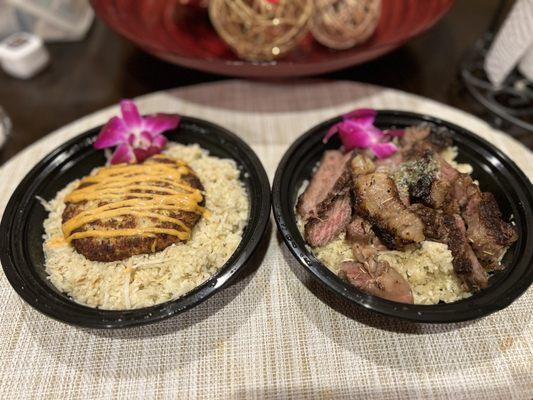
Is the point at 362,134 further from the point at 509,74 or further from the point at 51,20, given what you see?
the point at 51,20

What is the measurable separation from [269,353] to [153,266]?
1.99ft

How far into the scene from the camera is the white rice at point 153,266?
171 cm

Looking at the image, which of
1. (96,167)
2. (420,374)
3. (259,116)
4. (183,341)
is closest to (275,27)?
(259,116)

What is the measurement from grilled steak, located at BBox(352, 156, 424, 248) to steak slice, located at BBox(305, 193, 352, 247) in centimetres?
6

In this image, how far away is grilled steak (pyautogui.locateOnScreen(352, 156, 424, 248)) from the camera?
1.70 metres

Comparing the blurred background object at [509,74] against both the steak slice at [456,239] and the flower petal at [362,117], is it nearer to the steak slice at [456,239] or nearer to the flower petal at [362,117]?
the flower petal at [362,117]

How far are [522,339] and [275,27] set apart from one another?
2.15m

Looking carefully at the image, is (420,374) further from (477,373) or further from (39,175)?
(39,175)

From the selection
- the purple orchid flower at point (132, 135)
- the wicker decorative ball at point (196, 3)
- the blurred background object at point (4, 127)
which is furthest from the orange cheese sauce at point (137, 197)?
the wicker decorative ball at point (196, 3)

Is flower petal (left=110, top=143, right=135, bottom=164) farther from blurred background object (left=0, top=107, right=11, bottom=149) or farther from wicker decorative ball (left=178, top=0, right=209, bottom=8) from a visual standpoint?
wicker decorative ball (left=178, top=0, right=209, bottom=8)

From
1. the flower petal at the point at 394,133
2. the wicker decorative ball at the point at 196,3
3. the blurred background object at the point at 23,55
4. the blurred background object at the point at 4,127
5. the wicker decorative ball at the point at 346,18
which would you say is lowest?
the blurred background object at the point at 4,127

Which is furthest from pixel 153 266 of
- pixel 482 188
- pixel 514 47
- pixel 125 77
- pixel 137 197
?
pixel 514 47

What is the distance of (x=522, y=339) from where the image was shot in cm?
172

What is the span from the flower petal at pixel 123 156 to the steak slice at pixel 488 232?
1644mm
